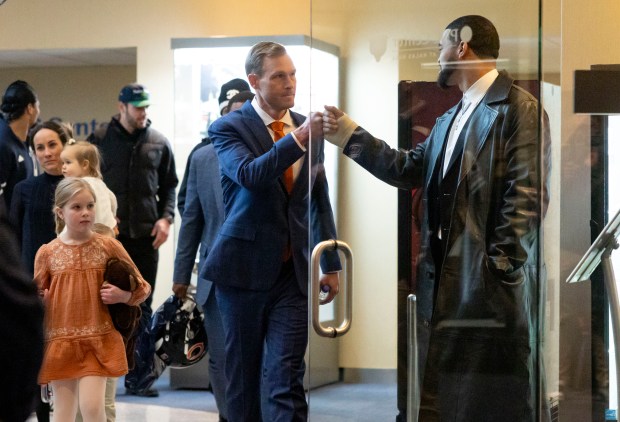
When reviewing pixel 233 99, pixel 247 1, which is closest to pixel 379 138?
pixel 233 99

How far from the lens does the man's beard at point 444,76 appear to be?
3.34 m

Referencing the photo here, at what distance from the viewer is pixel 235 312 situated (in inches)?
174

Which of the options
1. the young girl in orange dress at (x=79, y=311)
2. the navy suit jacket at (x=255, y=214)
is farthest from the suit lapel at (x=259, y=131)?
the young girl in orange dress at (x=79, y=311)

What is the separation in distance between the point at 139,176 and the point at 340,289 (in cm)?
426

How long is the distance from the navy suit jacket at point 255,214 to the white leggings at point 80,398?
0.76 m

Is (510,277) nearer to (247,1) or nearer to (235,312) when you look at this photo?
(235,312)

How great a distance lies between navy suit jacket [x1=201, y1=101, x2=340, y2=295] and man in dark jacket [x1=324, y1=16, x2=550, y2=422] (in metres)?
0.96

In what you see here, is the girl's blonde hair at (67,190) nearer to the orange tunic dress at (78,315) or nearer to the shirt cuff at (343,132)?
the orange tunic dress at (78,315)

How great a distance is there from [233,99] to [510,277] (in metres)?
2.69

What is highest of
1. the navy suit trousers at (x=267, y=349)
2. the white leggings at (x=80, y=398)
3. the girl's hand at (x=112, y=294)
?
the girl's hand at (x=112, y=294)

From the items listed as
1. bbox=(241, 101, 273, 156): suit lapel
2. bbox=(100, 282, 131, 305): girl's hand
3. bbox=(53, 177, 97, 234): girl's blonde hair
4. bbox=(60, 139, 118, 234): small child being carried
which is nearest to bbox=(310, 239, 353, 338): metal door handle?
bbox=(241, 101, 273, 156): suit lapel

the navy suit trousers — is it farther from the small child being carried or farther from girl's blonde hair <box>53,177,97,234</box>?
the small child being carried

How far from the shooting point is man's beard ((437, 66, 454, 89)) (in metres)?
3.34

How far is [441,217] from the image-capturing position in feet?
11.1
